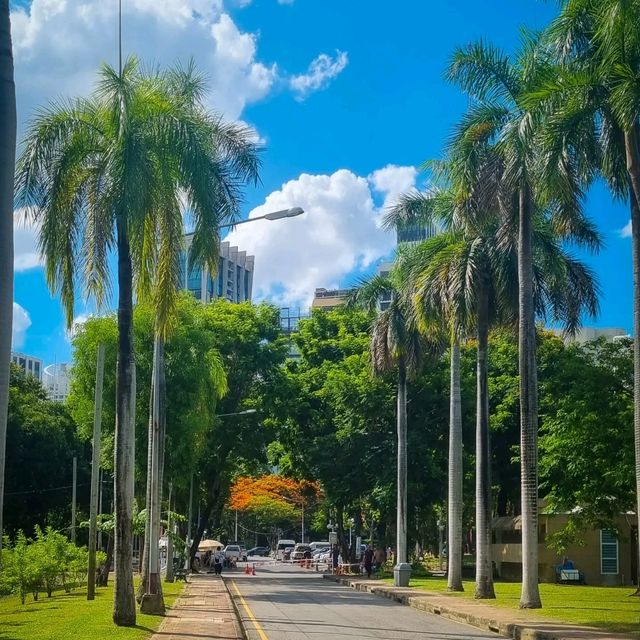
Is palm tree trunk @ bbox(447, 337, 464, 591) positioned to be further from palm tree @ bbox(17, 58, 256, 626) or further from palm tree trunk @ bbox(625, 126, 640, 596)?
palm tree @ bbox(17, 58, 256, 626)

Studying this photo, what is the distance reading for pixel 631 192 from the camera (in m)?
22.2

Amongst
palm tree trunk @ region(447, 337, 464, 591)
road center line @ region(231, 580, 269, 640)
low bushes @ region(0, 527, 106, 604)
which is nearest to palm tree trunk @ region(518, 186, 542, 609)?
road center line @ region(231, 580, 269, 640)

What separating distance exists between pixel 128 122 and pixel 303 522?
10611 cm

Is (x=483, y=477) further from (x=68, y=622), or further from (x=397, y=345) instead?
(x=68, y=622)

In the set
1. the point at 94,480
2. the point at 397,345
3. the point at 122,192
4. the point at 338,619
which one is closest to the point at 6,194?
the point at 122,192

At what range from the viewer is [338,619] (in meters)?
24.2

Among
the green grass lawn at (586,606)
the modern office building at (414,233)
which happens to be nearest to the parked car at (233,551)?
the green grass lawn at (586,606)

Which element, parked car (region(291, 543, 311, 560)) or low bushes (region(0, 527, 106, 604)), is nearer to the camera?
low bushes (region(0, 527, 106, 604))

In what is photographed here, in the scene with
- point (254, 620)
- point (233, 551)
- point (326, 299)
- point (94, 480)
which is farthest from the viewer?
point (326, 299)

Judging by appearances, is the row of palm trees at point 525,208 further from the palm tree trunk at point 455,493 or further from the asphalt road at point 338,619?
the asphalt road at point 338,619

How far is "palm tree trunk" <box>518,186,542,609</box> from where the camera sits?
83.3 feet

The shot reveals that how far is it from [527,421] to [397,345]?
1419 centimetres

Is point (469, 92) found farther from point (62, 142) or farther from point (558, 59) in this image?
point (62, 142)

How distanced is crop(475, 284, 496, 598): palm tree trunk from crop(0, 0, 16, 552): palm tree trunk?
21.9 meters
